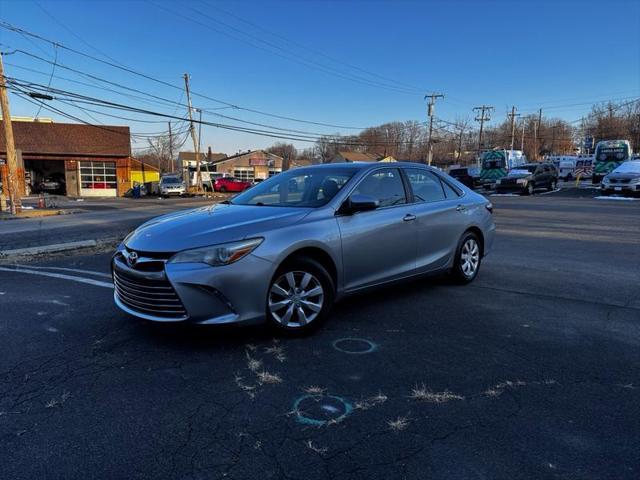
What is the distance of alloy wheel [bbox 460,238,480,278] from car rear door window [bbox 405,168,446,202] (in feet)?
2.49

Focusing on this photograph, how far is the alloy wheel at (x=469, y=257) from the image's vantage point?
5.94 metres

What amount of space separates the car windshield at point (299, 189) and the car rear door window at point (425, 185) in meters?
0.87

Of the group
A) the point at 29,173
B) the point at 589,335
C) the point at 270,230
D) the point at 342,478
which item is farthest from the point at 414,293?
the point at 29,173

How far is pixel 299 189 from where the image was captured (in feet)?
16.4

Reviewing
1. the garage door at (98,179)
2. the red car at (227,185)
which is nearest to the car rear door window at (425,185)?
the red car at (227,185)

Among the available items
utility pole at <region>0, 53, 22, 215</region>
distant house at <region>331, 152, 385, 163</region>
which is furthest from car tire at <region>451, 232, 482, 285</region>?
distant house at <region>331, 152, 385, 163</region>

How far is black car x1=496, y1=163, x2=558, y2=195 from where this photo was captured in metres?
27.2

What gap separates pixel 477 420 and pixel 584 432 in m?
0.60

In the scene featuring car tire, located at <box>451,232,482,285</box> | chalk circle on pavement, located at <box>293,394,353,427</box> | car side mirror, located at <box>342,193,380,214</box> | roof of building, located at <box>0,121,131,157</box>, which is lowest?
chalk circle on pavement, located at <box>293,394,353,427</box>

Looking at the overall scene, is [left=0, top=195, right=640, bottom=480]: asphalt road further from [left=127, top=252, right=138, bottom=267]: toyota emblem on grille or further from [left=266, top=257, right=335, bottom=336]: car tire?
[left=127, top=252, right=138, bottom=267]: toyota emblem on grille

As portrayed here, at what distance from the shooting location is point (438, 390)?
10.5 ft

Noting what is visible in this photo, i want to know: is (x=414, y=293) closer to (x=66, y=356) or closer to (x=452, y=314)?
(x=452, y=314)

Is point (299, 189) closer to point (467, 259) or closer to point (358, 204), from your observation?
point (358, 204)

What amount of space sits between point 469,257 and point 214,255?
3682mm
